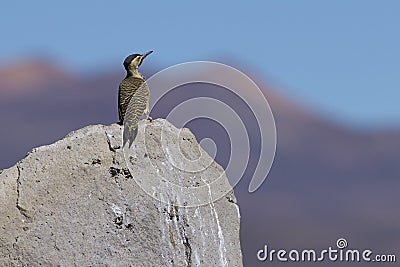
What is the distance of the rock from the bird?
125 mm

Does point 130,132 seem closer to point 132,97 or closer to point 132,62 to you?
point 132,97

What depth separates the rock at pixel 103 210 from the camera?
971 cm

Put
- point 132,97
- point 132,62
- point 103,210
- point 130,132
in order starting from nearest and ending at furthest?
point 103,210 < point 130,132 < point 132,97 < point 132,62

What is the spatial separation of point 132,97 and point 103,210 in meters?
1.67

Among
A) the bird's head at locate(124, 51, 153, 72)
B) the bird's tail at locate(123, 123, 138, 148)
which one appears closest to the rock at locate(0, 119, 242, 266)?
the bird's tail at locate(123, 123, 138, 148)

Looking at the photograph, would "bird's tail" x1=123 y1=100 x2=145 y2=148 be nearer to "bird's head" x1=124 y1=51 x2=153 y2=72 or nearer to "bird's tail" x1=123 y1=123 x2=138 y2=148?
"bird's tail" x1=123 y1=123 x2=138 y2=148

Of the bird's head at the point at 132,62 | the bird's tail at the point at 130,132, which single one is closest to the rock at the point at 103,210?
the bird's tail at the point at 130,132

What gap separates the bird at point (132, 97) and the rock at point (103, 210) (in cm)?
13

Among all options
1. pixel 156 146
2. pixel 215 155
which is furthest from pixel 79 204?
pixel 215 155

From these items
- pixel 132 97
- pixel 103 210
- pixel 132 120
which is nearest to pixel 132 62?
pixel 132 97

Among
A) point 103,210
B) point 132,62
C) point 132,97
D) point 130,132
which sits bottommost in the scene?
point 103,210

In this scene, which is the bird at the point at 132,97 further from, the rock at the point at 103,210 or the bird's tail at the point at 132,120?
the rock at the point at 103,210

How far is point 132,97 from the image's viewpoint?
10.9m

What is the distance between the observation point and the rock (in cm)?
971
